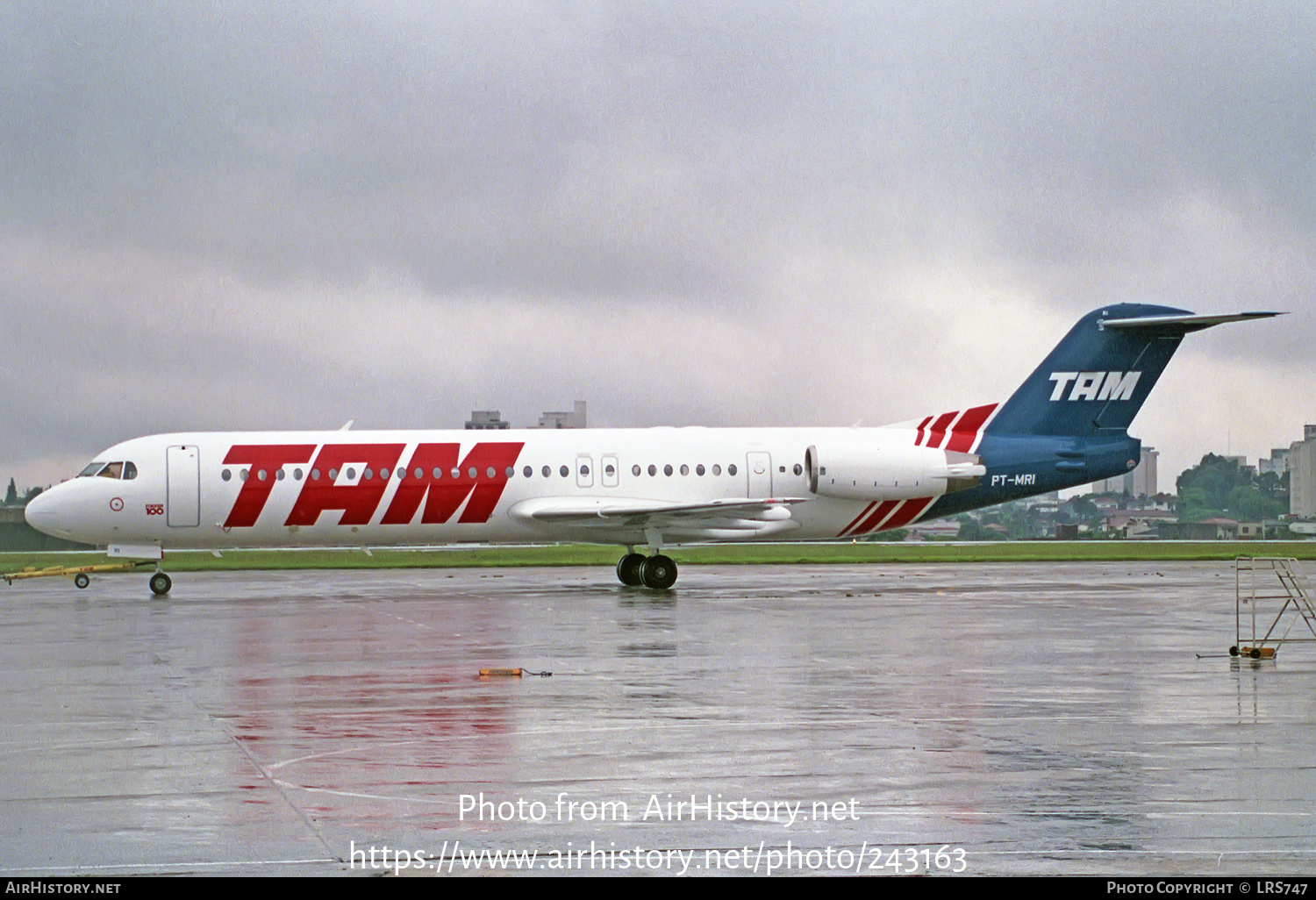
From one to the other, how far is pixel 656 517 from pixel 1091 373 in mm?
10880

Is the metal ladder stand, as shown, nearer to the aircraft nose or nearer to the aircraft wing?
the aircraft wing

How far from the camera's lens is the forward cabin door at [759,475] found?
1303 inches

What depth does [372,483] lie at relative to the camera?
31.7m

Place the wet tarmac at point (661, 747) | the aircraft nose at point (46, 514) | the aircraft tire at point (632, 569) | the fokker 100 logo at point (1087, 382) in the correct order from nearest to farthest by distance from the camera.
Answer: the wet tarmac at point (661, 747), the aircraft nose at point (46, 514), the aircraft tire at point (632, 569), the fokker 100 logo at point (1087, 382)

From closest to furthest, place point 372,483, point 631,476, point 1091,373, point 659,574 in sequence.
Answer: point 659,574
point 372,483
point 631,476
point 1091,373

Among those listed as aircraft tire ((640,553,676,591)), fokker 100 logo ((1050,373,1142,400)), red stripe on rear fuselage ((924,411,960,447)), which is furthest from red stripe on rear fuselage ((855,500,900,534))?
aircraft tire ((640,553,676,591))

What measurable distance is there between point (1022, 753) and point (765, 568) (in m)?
32.3

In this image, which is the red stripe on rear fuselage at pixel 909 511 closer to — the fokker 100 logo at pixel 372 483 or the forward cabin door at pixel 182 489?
the fokker 100 logo at pixel 372 483

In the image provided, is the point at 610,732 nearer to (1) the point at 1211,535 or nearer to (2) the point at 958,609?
(2) the point at 958,609

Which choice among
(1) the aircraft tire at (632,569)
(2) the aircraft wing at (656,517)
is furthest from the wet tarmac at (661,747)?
(1) the aircraft tire at (632,569)

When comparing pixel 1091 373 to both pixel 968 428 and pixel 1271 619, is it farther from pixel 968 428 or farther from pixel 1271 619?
pixel 1271 619

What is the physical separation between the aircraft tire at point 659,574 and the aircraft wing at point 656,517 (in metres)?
1.00

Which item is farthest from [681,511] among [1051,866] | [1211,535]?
[1211,535]

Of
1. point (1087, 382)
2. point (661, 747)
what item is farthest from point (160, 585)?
point (661, 747)
